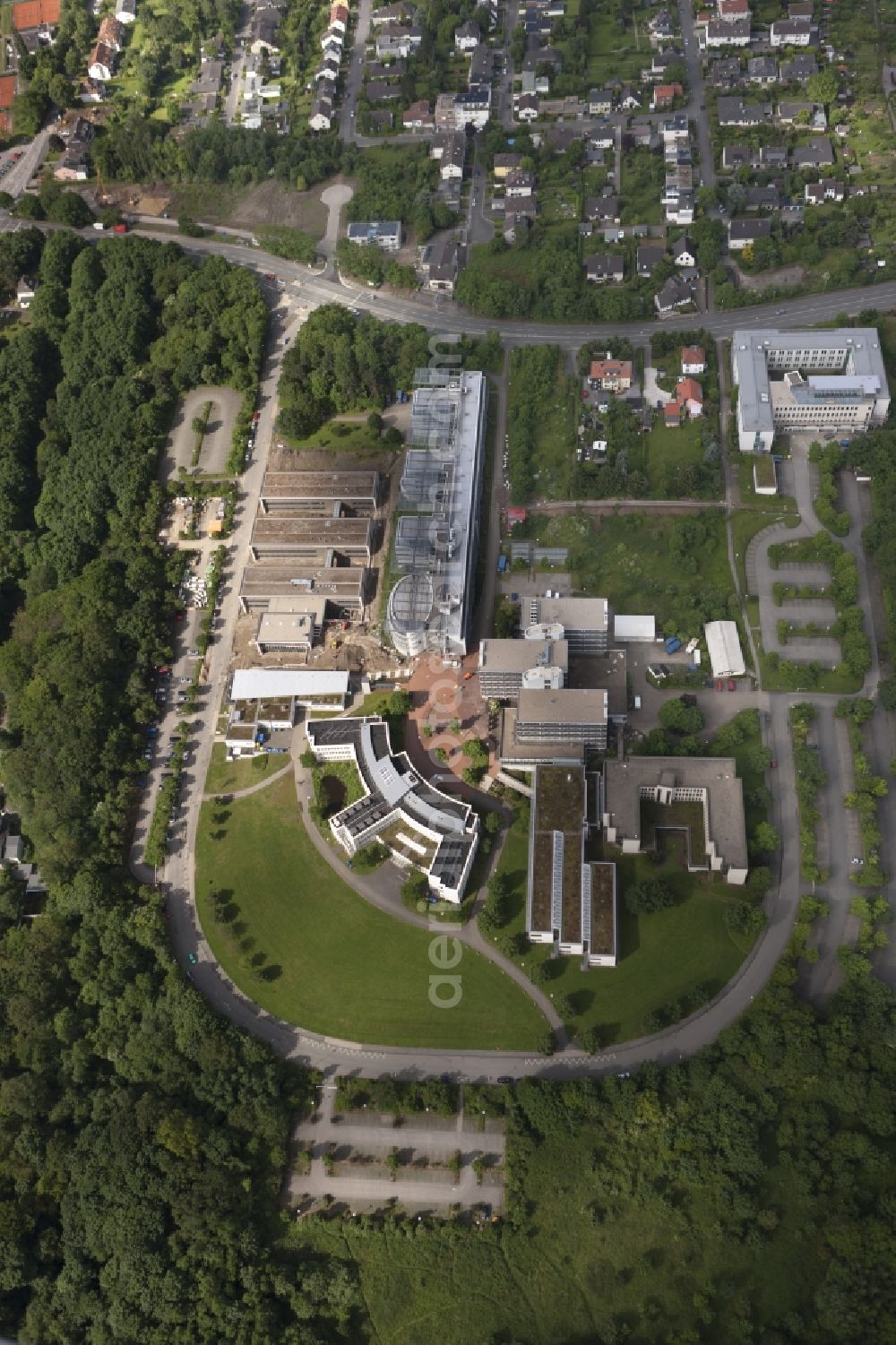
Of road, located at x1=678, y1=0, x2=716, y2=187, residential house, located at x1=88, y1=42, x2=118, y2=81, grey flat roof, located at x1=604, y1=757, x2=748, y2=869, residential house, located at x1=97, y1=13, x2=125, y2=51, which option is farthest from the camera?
residential house, located at x1=97, y1=13, x2=125, y2=51

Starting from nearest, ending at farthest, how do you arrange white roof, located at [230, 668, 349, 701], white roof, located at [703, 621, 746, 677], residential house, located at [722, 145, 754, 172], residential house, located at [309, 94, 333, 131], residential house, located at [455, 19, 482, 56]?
white roof, located at [703, 621, 746, 677] → white roof, located at [230, 668, 349, 701] → residential house, located at [722, 145, 754, 172] → residential house, located at [309, 94, 333, 131] → residential house, located at [455, 19, 482, 56]

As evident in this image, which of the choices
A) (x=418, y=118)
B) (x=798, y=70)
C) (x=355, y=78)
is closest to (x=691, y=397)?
(x=798, y=70)

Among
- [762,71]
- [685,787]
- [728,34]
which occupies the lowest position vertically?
[685,787]

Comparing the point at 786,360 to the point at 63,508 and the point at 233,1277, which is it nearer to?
the point at 63,508

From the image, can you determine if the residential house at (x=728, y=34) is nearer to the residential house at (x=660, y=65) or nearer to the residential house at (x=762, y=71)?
the residential house at (x=660, y=65)

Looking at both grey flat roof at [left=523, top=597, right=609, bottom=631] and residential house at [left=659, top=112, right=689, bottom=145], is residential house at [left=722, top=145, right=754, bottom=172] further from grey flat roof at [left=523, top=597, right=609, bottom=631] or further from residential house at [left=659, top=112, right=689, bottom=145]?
grey flat roof at [left=523, top=597, right=609, bottom=631]

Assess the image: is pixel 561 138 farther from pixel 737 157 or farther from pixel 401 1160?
pixel 401 1160

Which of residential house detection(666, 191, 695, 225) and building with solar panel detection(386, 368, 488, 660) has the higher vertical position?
residential house detection(666, 191, 695, 225)

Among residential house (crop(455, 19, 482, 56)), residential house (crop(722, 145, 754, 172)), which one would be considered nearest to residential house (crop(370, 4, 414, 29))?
residential house (crop(455, 19, 482, 56))
